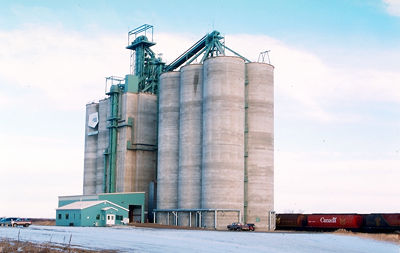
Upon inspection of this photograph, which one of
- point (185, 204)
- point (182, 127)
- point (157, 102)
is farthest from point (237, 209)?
point (157, 102)

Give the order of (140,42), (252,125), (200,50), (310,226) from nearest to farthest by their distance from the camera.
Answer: (310,226)
(252,125)
(200,50)
(140,42)

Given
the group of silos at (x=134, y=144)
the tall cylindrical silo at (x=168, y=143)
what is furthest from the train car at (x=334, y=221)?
the group of silos at (x=134, y=144)

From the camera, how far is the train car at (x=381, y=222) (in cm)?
7688

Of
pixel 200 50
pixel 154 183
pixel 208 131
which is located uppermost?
pixel 200 50

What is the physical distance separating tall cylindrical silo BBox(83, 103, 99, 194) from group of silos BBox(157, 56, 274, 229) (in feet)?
88.9

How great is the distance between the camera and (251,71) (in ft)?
319

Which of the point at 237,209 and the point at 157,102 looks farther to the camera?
the point at 157,102

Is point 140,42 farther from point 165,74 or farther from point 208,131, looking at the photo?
point 208,131

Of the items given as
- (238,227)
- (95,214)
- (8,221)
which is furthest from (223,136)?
(8,221)

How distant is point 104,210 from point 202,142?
2048 cm

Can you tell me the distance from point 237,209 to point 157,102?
1286 inches

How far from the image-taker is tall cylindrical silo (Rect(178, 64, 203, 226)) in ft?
308

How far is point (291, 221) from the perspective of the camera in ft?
311

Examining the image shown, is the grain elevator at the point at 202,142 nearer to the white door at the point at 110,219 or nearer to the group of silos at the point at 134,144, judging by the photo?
the group of silos at the point at 134,144
